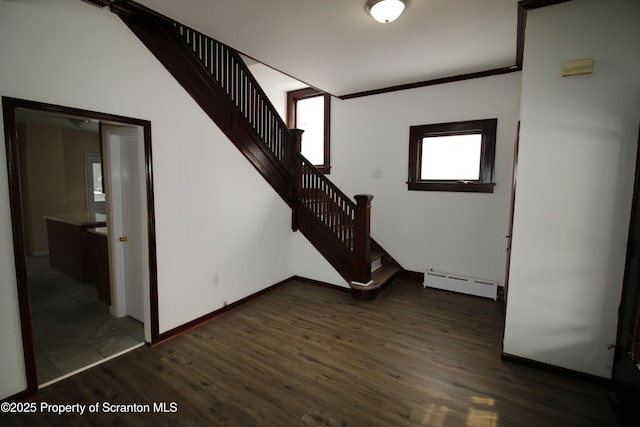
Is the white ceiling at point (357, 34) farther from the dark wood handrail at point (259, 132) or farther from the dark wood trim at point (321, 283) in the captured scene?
the dark wood trim at point (321, 283)

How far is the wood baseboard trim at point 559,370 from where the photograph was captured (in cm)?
227

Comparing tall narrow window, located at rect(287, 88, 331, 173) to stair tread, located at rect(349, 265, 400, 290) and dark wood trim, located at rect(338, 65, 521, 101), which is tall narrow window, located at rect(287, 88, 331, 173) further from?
stair tread, located at rect(349, 265, 400, 290)

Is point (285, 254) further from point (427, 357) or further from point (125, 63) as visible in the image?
point (125, 63)

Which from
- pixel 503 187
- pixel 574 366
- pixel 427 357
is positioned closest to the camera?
pixel 574 366

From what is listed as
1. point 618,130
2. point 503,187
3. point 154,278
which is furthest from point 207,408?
→ point 503,187

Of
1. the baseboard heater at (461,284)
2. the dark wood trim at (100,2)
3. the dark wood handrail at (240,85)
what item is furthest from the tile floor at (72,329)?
the baseboard heater at (461,284)

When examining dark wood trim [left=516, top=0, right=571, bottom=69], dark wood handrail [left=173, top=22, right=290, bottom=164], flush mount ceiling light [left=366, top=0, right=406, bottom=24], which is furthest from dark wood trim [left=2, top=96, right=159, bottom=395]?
dark wood trim [left=516, top=0, right=571, bottom=69]

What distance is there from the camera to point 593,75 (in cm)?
219

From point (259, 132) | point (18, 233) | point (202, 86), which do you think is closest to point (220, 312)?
point (18, 233)

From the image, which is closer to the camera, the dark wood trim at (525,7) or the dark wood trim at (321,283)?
the dark wood trim at (525,7)

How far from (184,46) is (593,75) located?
3.56 m

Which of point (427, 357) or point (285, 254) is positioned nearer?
point (427, 357)

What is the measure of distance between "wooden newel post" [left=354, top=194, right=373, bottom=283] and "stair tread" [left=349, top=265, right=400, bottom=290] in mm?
102

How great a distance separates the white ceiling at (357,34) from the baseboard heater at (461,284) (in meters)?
2.81
